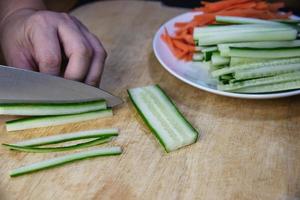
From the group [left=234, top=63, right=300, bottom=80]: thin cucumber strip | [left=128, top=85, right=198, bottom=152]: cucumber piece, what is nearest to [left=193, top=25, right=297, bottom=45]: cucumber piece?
[left=234, top=63, right=300, bottom=80]: thin cucumber strip

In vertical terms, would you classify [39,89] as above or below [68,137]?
above

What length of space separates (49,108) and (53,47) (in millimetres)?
184

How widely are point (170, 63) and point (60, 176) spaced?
600mm

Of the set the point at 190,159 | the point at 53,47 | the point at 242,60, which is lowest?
the point at 190,159

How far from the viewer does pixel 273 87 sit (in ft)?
3.88

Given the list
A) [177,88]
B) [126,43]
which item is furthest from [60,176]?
[126,43]

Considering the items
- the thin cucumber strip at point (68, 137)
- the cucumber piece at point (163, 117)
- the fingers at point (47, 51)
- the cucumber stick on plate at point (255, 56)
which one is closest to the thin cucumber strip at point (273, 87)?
the cucumber stick on plate at point (255, 56)

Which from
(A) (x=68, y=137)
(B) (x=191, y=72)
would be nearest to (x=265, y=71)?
(B) (x=191, y=72)

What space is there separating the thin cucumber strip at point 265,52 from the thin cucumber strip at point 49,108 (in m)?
0.46

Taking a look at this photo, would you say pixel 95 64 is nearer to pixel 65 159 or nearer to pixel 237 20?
pixel 65 159

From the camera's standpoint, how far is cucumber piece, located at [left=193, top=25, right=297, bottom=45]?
→ 1.27 meters

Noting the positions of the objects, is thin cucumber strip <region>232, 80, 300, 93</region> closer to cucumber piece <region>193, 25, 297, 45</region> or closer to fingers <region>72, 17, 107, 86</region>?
cucumber piece <region>193, 25, 297, 45</region>

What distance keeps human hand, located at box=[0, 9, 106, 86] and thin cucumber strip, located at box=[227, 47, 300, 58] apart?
43 cm

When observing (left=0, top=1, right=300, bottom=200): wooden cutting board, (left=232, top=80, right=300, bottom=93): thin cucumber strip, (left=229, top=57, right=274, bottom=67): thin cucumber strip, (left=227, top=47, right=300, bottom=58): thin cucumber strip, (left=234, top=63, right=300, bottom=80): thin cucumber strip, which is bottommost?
(left=0, top=1, right=300, bottom=200): wooden cutting board
